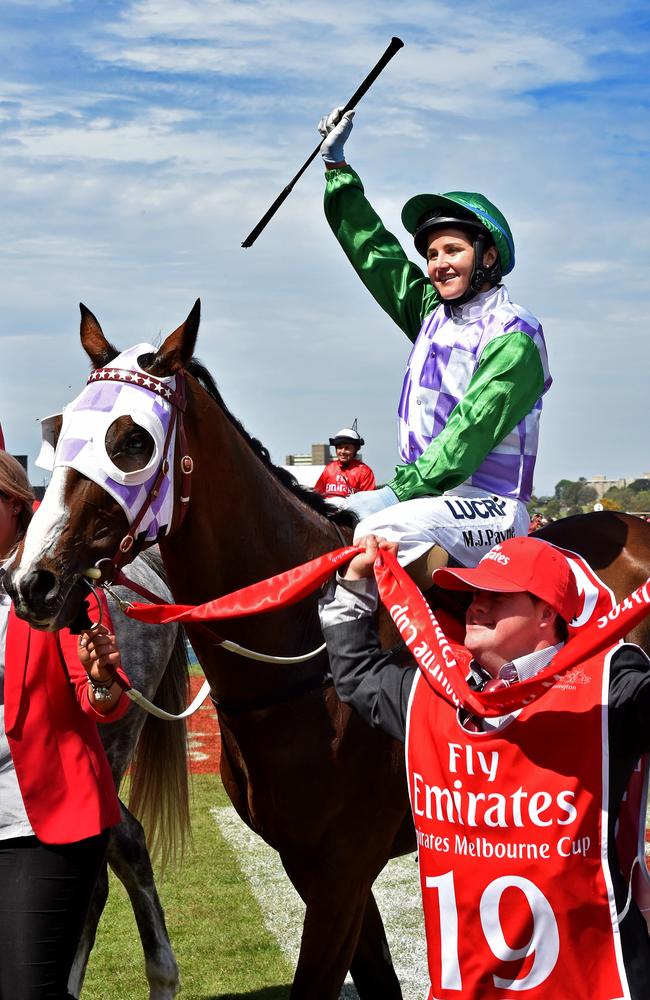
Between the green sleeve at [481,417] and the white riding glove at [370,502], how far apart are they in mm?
63

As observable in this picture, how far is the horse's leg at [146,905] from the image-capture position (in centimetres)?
449

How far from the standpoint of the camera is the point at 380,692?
2.55 m

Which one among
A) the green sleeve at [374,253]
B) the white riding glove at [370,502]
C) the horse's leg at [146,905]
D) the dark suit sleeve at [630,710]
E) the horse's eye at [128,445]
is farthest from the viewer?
the horse's leg at [146,905]

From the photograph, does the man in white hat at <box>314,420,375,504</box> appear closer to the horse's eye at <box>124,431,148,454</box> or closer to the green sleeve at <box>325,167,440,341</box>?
the green sleeve at <box>325,167,440,341</box>

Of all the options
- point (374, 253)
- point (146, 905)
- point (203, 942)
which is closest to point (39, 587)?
point (374, 253)

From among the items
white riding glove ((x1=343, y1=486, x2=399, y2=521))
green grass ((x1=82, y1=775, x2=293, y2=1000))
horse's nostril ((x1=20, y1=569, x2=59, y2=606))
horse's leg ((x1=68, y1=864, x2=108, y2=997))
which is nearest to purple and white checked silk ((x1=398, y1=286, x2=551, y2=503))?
white riding glove ((x1=343, y1=486, x2=399, y2=521))

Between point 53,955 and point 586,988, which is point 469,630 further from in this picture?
point 53,955

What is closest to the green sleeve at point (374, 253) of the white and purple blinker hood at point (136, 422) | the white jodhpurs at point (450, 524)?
the white jodhpurs at point (450, 524)

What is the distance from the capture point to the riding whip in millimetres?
3828

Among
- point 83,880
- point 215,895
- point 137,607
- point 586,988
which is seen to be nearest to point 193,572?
point 137,607

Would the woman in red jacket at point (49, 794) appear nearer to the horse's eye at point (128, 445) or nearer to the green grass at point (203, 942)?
the horse's eye at point (128, 445)

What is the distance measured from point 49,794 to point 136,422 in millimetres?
938

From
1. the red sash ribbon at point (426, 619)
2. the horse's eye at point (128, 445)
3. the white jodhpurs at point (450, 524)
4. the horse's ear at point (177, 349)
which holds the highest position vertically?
the horse's ear at point (177, 349)

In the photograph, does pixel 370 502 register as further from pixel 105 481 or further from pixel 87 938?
pixel 87 938
